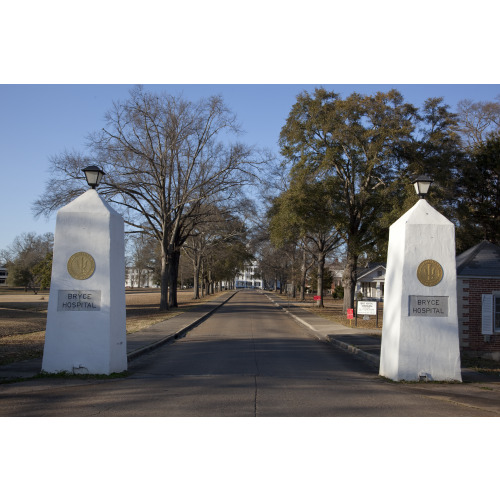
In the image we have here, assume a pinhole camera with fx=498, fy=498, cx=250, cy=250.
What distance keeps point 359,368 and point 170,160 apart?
22.0 meters

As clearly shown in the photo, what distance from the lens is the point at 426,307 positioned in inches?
397

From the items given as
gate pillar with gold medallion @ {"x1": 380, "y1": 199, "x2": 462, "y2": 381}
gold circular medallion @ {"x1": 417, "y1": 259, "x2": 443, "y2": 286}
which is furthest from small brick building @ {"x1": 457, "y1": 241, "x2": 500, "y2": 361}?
gold circular medallion @ {"x1": 417, "y1": 259, "x2": 443, "y2": 286}

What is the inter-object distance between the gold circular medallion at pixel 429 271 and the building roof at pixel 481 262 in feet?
25.7

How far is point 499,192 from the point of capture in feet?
89.0

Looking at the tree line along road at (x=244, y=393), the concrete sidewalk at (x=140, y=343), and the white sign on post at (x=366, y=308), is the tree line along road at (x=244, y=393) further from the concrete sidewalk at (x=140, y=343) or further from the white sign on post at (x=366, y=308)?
the white sign on post at (x=366, y=308)

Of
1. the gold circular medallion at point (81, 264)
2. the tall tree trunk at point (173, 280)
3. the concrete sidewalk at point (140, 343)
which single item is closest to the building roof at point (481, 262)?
the concrete sidewalk at point (140, 343)

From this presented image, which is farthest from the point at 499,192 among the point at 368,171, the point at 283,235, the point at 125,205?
the point at 125,205

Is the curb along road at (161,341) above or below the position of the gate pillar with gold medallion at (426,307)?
below

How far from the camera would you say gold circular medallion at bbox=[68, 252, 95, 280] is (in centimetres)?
982

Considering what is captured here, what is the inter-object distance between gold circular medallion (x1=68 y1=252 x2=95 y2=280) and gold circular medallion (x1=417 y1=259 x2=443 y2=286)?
21.6ft

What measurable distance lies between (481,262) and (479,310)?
5.83 feet

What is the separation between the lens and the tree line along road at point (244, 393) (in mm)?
7246

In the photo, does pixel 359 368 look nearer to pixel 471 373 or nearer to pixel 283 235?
pixel 471 373

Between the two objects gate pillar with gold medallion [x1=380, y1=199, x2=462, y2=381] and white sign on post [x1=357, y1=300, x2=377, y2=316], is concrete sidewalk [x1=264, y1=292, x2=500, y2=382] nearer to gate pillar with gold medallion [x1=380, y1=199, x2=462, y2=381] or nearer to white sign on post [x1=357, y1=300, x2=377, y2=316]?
gate pillar with gold medallion [x1=380, y1=199, x2=462, y2=381]
